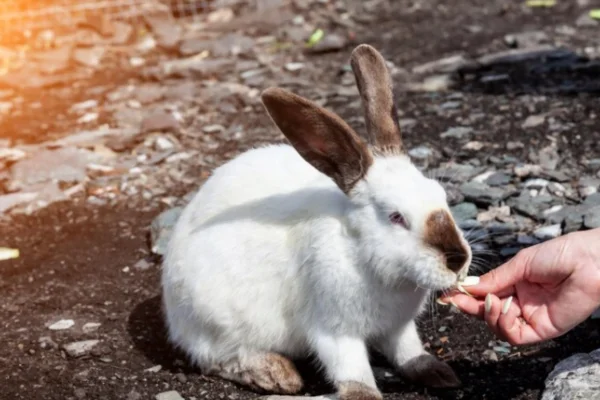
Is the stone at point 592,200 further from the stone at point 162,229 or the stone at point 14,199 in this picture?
the stone at point 14,199

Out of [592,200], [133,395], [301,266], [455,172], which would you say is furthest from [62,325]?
[592,200]

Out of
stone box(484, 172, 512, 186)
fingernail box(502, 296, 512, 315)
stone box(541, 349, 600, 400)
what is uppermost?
fingernail box(502, 296, 512, 315)

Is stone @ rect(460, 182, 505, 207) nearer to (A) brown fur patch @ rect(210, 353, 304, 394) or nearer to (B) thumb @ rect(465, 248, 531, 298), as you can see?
(B) thumb @ rect(465, 248, 531, 298)

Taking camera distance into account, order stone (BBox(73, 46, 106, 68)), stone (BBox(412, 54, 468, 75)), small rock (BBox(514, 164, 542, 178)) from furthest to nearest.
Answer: stone (BBox(73, 46, 106, 68)), stone (BBox(412, 54, 468, 75)), small rock (BBox(514, 164, 542, 178))

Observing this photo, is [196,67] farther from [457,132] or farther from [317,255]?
[317,255]

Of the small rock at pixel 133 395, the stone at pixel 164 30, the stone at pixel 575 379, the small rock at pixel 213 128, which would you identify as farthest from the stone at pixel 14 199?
the stone at pixel 575 379

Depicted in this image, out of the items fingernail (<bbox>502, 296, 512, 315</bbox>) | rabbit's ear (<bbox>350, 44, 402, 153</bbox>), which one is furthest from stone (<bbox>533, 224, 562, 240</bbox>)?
rabbit's ear (<bbox>350, 44, 402, 153</bbox>)
